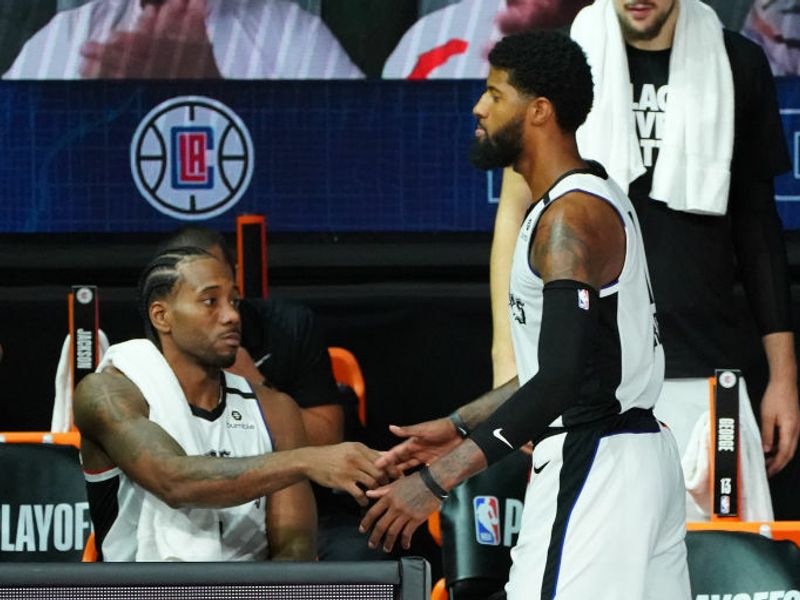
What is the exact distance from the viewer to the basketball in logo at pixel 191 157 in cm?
525

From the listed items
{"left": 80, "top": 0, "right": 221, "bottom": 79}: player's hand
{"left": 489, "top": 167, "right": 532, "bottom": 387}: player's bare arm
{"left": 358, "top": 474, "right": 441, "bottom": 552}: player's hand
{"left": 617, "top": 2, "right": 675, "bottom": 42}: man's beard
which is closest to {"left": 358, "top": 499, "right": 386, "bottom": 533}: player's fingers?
{"left": 358, "top": 474, "right": 441, "bottom": 552}: player's hand

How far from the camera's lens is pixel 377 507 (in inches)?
119

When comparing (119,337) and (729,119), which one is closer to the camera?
(729,119)

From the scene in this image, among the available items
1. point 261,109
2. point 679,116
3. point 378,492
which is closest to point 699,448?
point 679,116

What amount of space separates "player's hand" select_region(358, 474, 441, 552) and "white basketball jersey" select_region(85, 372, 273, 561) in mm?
675

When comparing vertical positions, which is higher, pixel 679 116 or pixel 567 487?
pixel 679 116

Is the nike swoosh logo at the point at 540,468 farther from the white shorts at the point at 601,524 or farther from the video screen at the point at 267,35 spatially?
the video screen at the point at 267,35

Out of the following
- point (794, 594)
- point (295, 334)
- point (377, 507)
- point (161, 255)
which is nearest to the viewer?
point (377, 507)

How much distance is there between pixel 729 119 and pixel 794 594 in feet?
3.90

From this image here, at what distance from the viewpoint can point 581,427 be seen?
3.23 m

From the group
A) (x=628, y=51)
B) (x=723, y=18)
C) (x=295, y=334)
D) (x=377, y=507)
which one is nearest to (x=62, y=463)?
(x=295, y=334)

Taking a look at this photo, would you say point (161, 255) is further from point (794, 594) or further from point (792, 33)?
point (792, 33)

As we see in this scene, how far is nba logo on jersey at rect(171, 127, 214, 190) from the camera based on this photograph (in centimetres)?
524

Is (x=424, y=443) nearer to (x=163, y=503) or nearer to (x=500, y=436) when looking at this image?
(x=500, y=436)
